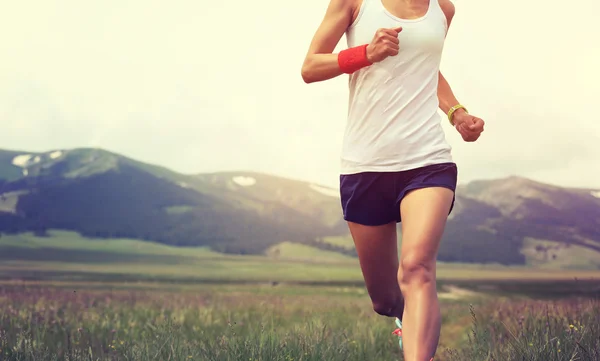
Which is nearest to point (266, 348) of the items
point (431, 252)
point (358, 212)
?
point (358, 212)

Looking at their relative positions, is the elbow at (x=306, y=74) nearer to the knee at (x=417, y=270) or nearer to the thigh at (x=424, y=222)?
the thigh at (x=424, y=222)

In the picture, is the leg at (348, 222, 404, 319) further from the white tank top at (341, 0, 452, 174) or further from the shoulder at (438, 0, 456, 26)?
the shoulder at (438, 0, 456, 26)

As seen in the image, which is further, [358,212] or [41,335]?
[41,335]

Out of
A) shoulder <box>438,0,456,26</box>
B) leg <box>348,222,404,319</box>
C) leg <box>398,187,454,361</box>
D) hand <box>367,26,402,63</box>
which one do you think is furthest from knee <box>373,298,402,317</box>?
shoulder <box>438,0,456,26</box>

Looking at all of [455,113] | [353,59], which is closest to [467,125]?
[455,113]

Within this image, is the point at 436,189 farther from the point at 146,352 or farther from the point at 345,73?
the point at 146,352

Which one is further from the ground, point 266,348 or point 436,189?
point 436,189

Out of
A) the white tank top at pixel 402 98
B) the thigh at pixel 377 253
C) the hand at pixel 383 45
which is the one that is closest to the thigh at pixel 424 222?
the white tank top at pixel 402 98

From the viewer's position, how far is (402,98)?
384 cm

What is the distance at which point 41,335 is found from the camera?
20.0 ft

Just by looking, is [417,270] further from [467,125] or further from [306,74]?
[306,74]

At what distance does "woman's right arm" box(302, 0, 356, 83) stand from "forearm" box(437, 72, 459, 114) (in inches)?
31.1

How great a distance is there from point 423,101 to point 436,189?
19.1 inches

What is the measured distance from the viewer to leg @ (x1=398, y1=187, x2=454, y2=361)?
11.5 feet
